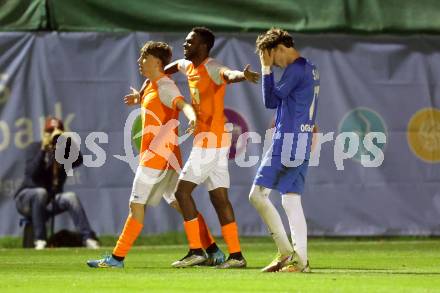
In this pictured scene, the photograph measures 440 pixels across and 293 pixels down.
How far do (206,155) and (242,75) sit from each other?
91cm

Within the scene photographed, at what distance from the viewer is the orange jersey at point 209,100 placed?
1101 centimetres

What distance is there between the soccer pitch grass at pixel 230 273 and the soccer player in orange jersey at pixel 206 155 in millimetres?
357

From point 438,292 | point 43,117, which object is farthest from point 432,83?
point 438,292

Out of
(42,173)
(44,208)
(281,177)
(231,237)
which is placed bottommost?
(231,237)

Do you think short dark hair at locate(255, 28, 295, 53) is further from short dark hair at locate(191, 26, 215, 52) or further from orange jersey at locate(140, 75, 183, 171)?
short dark hair at locate(191, 26, 215, 52)

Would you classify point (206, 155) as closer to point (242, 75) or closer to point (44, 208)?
point (242, 75)

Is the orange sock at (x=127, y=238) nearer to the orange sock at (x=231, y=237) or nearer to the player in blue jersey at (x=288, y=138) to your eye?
the orange sock at (x=231, y=237)

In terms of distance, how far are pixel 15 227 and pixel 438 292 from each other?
7868 mm

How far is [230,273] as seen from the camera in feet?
32.9

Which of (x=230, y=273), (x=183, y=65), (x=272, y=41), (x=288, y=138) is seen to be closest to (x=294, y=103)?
(x=288, y=138)

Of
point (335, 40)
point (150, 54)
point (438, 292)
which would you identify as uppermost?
point (335, 40)

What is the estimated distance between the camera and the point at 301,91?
391 inches

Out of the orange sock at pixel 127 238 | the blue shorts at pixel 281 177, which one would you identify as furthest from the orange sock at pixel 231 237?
the blue shorts at pixel 281 177

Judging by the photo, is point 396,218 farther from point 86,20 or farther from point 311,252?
point 86,20
